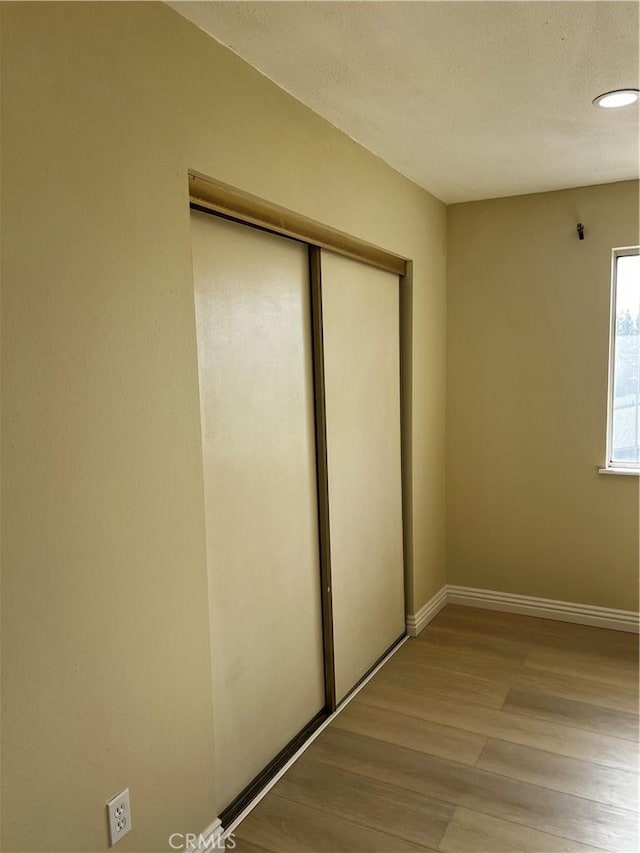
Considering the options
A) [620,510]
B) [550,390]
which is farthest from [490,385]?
[620,510]

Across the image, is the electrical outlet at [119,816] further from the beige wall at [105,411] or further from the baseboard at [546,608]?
the baseboard at [546,608]

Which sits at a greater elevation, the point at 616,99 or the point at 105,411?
the point at 616,99

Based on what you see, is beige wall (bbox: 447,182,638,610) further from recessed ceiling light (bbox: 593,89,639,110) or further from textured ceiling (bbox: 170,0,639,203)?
recessed ceiling light (bbox: 593,89,639,110)

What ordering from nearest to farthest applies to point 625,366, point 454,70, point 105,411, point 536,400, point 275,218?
point 105,411 → point 454,70 → point 275,218 → point 625,366 → point 536,400

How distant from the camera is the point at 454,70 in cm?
196

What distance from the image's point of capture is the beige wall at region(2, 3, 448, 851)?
1266 mm

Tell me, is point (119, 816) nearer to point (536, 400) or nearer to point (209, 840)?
point (209, 840)

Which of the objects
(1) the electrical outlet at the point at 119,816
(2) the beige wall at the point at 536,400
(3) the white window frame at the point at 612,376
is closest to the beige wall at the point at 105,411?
(1) the electrical outlet at the point at 119,816

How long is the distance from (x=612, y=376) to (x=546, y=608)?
1349 millimetres

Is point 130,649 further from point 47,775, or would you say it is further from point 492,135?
point 492,135

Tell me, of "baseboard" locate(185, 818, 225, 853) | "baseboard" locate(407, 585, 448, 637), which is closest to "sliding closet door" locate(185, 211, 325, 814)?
"baseboard" locate(185, 818, 225, 853)

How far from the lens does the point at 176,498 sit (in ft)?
5.51

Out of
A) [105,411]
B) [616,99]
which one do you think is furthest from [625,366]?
[105,411]

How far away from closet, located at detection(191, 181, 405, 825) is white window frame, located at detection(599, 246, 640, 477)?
1208 mm
